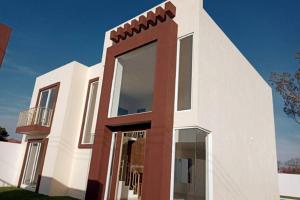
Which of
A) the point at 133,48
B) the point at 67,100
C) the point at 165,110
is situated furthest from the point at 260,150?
the point at 67,100

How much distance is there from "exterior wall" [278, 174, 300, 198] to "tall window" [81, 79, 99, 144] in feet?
60.4

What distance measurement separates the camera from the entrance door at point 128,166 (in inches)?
281

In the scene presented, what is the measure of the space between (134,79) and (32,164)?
695 cm

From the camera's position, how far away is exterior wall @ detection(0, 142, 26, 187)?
11.7 meters

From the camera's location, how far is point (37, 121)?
11.0m

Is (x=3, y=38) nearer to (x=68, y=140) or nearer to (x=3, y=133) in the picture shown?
(x=68, y=140)

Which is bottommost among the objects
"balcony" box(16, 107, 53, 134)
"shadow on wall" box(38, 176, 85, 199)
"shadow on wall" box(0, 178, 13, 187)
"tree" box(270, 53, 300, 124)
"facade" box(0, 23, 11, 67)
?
"shadow on wall" box(0, 178, 13, 187)

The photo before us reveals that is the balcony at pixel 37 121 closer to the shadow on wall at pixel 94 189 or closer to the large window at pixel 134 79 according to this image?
the large window at pixel 134 79

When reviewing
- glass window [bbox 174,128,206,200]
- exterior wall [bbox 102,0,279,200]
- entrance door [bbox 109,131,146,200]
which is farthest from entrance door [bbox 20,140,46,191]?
glass window [bbox 174,128,206,200]

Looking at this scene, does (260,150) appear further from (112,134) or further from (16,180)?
(16,180)

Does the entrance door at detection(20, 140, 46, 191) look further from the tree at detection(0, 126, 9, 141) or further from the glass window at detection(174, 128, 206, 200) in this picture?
the tree at detection(0, 126, 9, 141)

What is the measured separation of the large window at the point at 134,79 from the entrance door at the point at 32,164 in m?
4.58

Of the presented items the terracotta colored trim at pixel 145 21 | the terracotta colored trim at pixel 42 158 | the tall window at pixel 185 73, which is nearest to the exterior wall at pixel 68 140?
the terracotta colored trim at pixel 42 158

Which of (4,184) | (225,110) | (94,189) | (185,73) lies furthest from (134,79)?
(4,184)
